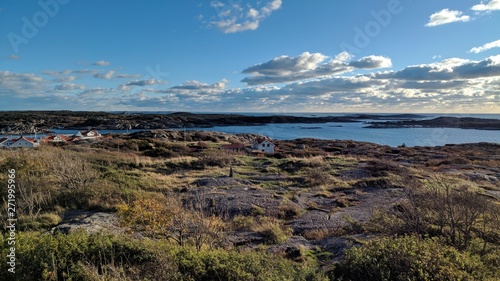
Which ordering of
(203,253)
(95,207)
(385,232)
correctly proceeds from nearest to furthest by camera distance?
(203,253), (385,232), (95,207)

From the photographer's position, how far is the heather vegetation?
493 cm

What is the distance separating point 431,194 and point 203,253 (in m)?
6.22

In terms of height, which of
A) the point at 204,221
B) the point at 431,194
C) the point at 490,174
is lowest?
the point at 490,174

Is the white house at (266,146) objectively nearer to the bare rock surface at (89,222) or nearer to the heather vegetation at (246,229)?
the heather vegetation at (246,229)

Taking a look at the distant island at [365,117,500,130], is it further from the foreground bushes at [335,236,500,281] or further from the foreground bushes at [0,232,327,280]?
the foreground bushes at [0,232,327,280]

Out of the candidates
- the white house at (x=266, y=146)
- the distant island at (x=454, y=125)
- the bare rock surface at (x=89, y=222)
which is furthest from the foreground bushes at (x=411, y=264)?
the distant island at (x=454, y=125)

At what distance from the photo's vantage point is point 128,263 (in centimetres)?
543

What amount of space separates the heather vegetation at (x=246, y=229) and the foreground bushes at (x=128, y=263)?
0.07ft

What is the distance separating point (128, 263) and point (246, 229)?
4820mm

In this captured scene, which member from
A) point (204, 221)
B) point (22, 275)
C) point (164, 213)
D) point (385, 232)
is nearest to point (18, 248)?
point (22, 275)

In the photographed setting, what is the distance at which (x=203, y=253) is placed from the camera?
5512mm

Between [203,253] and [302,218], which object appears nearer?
[203,253]

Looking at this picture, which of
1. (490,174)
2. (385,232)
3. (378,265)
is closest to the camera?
(378,265)

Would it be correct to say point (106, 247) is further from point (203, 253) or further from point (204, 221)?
point (204, 221)
